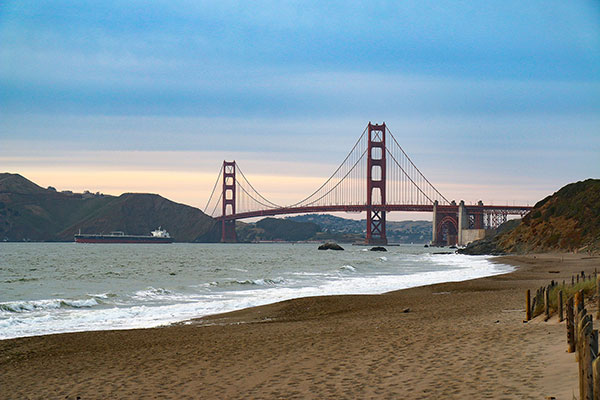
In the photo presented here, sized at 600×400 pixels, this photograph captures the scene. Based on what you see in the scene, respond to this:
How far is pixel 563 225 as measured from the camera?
5753 cm

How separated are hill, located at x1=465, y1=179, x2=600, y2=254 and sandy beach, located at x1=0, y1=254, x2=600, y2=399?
40.4 meters

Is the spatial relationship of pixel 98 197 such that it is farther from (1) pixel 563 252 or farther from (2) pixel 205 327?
(2) pixel 205 327

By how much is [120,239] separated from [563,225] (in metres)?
112

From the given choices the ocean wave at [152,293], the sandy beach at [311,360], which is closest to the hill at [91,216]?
the ocean wave at [152,293]

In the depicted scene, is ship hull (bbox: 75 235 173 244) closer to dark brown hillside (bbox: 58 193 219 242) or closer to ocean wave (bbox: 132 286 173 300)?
dark brown hillside (bbox: 58 193 219 242)

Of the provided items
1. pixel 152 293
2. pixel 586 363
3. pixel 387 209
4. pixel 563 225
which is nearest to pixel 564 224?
pixel 563 225

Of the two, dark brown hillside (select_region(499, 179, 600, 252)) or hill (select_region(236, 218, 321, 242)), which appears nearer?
dark brown hillside (select_region(499, 179, 600, 252))

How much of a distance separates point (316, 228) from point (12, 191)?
82249 millimetres

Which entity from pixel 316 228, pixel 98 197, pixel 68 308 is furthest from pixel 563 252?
pixel 98 197

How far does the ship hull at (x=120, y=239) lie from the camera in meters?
148

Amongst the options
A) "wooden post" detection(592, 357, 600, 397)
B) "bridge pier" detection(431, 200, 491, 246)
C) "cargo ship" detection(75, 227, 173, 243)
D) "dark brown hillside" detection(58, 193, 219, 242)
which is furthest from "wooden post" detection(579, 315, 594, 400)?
"dark brown hillside" detection(58, 193, 219, 242)

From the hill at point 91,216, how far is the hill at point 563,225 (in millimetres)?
98201

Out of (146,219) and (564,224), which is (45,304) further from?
(146,219)

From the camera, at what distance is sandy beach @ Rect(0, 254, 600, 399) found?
7141mm
